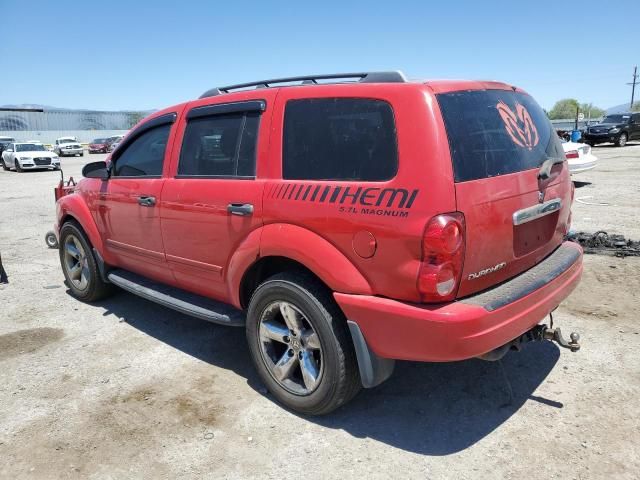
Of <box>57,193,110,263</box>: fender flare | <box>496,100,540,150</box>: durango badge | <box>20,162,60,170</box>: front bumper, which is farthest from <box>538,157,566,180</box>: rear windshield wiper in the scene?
<box>20,162,60,170</box>: front bumper

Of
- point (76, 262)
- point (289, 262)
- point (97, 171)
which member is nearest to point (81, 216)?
point (97, 171)

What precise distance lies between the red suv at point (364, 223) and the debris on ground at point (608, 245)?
9.96 ft

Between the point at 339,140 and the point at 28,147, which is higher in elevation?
the point at 28,147

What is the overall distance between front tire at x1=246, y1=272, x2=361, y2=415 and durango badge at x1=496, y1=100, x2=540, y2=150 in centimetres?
145

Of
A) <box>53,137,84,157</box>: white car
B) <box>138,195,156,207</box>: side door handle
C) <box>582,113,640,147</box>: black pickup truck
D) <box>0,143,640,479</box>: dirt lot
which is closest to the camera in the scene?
<box>0,143,640,479</box>: dirt lot

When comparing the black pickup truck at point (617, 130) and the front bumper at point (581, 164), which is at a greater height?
the black pickup truck at point (617, 130)

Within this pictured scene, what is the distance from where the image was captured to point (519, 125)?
3.04m

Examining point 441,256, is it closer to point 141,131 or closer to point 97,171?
point 141,131

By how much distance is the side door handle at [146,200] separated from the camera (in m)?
3.96

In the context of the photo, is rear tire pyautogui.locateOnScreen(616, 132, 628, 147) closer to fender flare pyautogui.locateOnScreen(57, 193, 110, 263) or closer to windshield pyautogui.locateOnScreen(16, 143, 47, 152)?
fender flare pyautogui.locateOnScreen(57, 193, 110, 263)

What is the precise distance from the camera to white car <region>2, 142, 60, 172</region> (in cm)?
2569

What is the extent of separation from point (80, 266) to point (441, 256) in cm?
423

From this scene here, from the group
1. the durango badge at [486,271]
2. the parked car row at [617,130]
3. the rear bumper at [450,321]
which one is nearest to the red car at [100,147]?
the parked car row at [617,130]

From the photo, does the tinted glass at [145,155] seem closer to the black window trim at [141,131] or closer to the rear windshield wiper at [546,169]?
the black window trim at [141,131]
